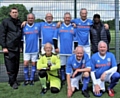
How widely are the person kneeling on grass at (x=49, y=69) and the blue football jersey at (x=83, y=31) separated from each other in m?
0.85

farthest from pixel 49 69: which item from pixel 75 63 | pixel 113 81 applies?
pixel 113 81

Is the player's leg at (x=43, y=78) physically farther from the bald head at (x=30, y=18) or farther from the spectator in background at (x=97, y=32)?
the spectator in background at (x=97, y=32)

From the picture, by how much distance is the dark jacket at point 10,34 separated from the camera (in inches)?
270

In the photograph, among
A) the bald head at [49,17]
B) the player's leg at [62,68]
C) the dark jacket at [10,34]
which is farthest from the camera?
the player's leg at [62,68]

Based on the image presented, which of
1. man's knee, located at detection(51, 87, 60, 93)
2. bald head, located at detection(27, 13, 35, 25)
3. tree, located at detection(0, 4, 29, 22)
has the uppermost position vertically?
tree, located at detection(0, 4, 29, 22)

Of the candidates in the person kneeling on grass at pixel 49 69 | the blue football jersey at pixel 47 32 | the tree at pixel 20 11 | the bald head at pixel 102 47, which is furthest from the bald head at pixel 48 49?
the tree at pixel 20 11

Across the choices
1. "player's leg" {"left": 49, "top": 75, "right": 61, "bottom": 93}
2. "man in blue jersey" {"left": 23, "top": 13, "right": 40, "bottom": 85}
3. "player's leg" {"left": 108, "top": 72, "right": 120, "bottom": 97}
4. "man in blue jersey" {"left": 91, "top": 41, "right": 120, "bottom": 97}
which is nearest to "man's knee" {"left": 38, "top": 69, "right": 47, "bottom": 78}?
"player's leg" {"left": 49, "top": 75, "right": 61, "bottom": 93}

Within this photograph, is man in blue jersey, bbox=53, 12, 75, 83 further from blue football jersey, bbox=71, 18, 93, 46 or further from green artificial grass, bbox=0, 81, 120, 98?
green artificial grass, bbox=0, 81, 120, 98

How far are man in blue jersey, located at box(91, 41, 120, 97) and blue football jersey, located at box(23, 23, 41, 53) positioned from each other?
1.58 m

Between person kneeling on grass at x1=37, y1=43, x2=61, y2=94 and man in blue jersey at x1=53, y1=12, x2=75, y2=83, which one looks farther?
man in blue jersey at x1=53, y1=12, x2=75, y2=83

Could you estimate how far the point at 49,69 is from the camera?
6.62 metres

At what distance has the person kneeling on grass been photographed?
6.59 metres

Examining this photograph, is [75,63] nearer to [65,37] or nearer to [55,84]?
[55,84]

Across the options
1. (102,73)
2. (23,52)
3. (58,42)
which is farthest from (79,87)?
(23,52)
